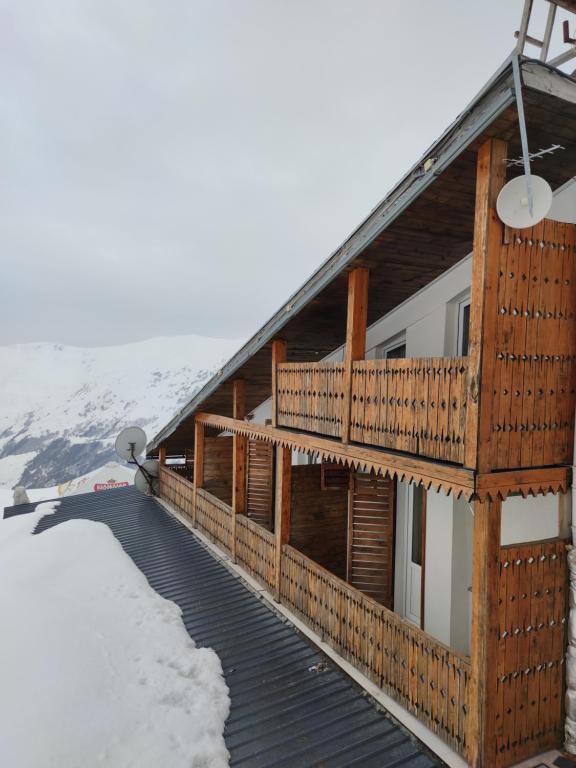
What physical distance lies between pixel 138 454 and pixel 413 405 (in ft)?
45.4

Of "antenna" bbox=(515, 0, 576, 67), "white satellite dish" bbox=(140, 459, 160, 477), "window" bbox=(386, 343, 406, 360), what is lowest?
"white satellite dish" bbox=(140, 459, 160, 477)

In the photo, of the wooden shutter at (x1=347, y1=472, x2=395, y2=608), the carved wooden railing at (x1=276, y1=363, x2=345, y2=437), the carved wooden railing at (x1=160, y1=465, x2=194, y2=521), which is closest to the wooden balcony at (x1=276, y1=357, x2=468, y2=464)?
the carved wooden railing at (x1=276, y1=363, x2=345, y2=437)

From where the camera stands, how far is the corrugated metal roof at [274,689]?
4.96m

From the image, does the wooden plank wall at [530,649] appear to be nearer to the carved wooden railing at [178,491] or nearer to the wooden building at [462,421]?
the wooden building at [462,421]

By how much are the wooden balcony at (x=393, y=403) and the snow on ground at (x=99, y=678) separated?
3.76 m

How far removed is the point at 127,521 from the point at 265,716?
10.2 m

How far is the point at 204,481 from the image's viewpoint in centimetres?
1484

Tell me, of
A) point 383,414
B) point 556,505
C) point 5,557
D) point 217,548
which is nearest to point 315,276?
A: point 383,414

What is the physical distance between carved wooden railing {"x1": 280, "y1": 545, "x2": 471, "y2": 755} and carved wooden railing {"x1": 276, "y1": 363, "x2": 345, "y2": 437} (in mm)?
2204

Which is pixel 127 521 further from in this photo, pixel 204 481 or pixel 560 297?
pixel 560 297

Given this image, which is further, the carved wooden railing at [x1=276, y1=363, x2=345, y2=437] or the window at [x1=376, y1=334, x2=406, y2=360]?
the window at [x1=376, y1=334, x2=406, y2=360]

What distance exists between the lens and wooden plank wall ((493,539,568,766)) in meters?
4.55

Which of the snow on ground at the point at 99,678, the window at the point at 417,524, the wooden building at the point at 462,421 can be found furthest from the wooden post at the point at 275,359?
the snow on ground at the point at 99,678

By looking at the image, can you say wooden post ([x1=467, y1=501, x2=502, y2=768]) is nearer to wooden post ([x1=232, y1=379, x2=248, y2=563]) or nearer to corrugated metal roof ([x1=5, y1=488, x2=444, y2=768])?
corrugated metal roof ([x1=5, y1=488, x2=444, y2=768])
